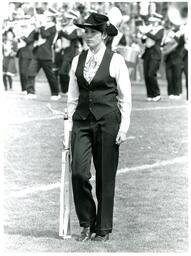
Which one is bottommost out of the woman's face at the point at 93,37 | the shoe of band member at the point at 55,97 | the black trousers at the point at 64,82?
the black trousers at the point at 64,82

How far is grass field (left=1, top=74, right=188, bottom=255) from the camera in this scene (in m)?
8.00

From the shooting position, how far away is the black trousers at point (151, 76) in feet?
70.4

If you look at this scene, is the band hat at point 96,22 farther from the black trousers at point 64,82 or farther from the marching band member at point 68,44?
the black trousers at point 64,82

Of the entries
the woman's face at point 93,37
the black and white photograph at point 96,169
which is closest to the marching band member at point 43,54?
the black and white photograph at point 96,169

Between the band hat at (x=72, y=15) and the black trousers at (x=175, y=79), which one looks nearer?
the black trousers at (x=175, y=79)

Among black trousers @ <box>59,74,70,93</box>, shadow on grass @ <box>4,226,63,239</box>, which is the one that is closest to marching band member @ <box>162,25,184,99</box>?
black trousers @ <box>59,74,70,93</box>

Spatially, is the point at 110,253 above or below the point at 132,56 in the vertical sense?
above

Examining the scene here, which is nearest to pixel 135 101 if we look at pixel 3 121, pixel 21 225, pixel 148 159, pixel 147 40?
pixel 147 40

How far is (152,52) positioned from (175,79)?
39.1 inches

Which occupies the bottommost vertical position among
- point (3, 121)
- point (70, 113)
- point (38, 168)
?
point (3, 121)

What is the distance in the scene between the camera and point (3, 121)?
17.0 m

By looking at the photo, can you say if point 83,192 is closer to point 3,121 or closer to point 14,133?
point 14,133

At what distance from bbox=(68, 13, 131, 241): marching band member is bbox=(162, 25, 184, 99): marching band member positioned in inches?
568

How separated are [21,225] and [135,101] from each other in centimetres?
1271
